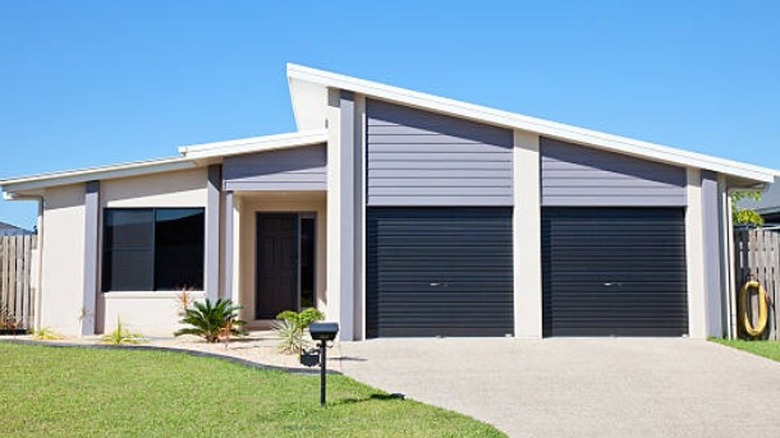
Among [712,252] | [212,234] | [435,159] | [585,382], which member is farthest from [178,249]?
[712,252]

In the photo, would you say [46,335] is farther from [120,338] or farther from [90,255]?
[120,338]

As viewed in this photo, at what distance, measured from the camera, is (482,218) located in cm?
1433

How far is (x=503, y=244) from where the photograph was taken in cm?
1426

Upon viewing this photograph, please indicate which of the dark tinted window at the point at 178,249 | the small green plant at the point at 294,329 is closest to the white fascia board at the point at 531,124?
the dark tinted window at the point at 178,249

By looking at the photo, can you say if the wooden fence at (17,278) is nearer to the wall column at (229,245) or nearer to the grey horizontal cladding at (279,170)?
the wall column at (229,245)

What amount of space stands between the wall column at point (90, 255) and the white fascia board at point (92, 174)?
258mm

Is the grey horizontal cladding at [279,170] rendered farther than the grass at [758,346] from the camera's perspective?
Yes

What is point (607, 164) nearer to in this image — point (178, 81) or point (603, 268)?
point (603, 268)

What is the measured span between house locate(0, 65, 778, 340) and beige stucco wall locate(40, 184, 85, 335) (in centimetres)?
26

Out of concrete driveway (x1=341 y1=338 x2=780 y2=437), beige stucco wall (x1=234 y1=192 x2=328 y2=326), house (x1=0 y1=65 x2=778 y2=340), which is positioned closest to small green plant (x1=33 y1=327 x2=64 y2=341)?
house (x1=0 y1=65 x2=778 y2=340)

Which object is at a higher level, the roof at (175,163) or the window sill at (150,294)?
the roof at (175,163)

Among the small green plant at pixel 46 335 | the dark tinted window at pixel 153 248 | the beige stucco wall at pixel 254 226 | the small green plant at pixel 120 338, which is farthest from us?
the beige stucco wall at pixel 254 226

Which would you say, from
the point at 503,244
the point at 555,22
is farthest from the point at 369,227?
the point at 555,22

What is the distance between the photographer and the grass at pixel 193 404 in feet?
21.9
